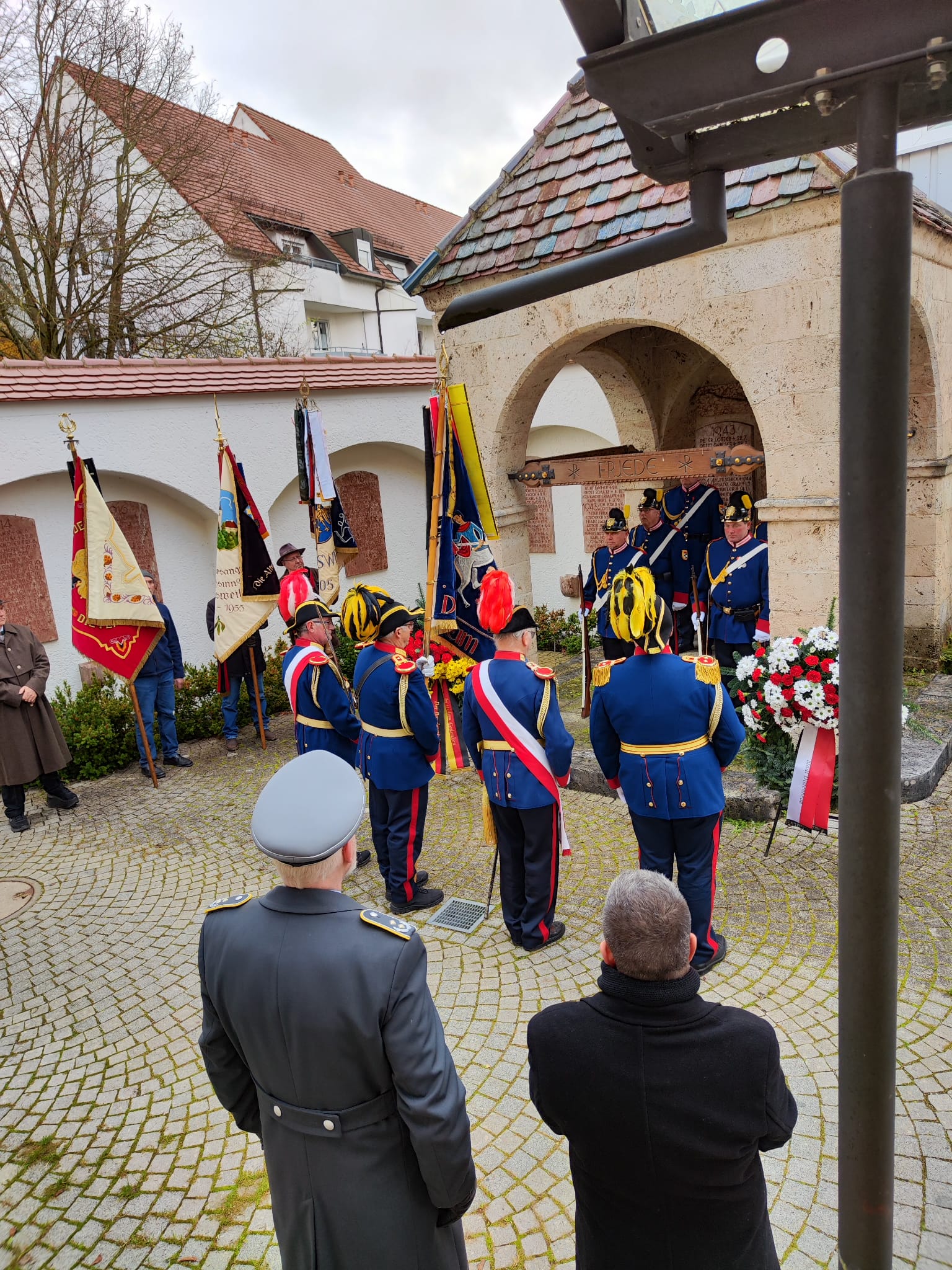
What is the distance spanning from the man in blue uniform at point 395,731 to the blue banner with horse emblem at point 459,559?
1.23 meters

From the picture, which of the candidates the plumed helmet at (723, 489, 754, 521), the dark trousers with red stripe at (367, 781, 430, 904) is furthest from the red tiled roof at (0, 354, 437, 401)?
the dark trousers with red stripe at (367, 781, 430, 904)

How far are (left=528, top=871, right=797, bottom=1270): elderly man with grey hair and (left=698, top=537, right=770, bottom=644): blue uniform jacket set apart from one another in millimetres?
5841

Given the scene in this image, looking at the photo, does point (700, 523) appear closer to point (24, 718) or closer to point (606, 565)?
point (606, 565)

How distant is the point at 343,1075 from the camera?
1975 mm

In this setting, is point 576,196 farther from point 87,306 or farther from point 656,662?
point 87,306

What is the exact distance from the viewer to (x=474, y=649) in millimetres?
6621

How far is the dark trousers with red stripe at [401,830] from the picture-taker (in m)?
5.11

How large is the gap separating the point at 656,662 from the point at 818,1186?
2102mm

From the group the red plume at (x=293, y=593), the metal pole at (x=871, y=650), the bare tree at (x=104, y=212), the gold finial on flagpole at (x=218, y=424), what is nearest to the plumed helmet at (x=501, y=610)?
the metal pole at (x=871, y=650)

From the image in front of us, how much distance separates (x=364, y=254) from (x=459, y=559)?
2005 cm

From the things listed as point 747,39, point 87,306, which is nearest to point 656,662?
point 747,39

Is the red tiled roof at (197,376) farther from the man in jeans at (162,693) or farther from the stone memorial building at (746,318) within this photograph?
the stone memorial building at (746,318)

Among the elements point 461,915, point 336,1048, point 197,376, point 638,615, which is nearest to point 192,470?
point 197,376

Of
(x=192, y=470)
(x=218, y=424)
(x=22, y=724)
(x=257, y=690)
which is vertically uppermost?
(x=218, y=424)
